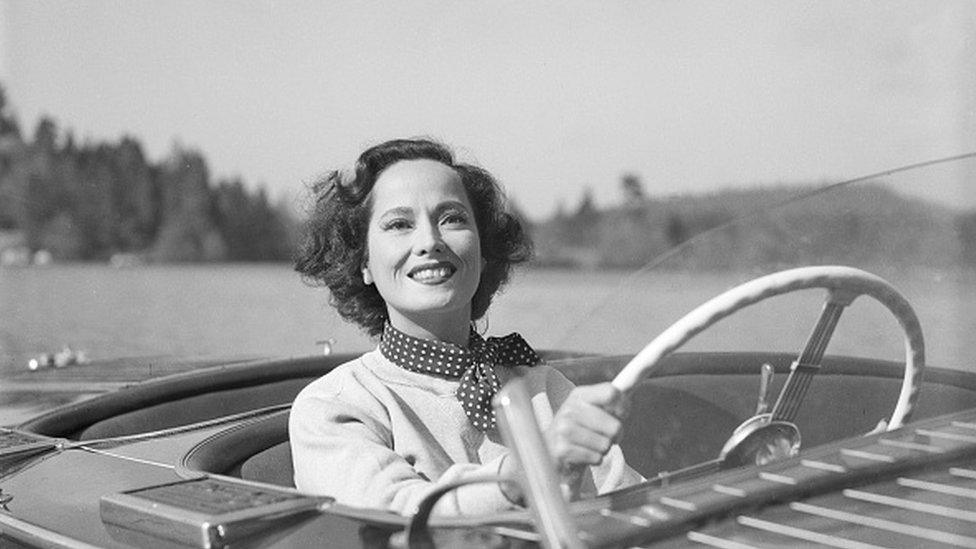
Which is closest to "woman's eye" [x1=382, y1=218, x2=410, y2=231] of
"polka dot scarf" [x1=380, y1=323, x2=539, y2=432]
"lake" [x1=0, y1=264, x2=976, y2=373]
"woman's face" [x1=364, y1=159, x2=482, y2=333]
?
"woman's face" [x1=364, y1=159, x2=482, y2=333]

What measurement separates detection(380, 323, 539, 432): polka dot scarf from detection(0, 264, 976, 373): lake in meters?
0.10

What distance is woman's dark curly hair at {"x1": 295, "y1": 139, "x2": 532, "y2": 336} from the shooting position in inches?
60.6

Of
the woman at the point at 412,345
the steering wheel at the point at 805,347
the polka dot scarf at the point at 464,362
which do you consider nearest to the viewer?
the steering wheel at the point at 805,347

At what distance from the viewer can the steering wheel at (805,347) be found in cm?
102

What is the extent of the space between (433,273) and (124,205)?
196cm

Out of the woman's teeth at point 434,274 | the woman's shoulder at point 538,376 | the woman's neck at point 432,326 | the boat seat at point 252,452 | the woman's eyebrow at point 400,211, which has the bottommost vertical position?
the boat seat at point 252,452

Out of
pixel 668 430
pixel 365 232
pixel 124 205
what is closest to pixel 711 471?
pixel 668 430

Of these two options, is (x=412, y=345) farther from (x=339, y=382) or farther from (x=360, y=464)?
(x=360, y=464)

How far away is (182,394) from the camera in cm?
195

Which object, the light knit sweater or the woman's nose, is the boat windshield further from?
the woman's nose

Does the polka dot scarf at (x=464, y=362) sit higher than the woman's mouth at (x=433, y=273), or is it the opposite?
the woman's mouth at (x=433, y=273)

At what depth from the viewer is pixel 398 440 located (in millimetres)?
1337

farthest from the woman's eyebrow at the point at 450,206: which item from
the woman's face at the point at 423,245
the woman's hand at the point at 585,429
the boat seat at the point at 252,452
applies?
the woman's hand at the point at 585,429

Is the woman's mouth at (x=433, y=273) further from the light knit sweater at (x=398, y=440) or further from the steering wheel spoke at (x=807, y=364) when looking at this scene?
the steering wheel spoke at (x=807, y=364)
